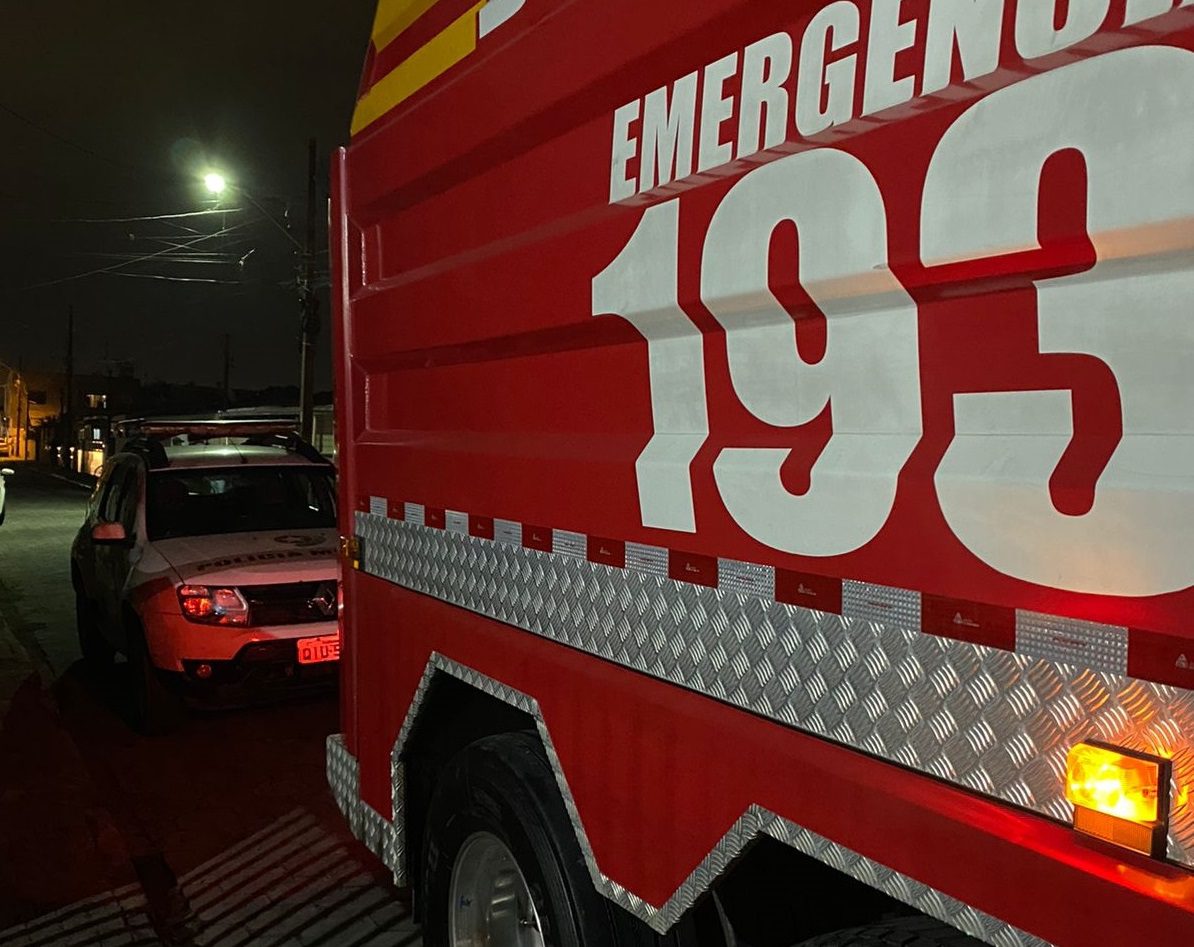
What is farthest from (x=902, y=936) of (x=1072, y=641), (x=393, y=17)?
(x=393, y=17)

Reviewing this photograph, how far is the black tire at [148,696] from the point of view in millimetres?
6551

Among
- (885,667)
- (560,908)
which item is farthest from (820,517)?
(560,908)

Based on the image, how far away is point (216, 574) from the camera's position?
6.40m

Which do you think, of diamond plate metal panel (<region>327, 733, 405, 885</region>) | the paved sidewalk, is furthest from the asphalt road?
diamond plate metal panel (<region>327, 733, 405, 885</region>)

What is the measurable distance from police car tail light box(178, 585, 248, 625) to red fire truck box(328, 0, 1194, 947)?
3655 millimetres

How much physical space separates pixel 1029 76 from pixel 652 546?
3.50 feet

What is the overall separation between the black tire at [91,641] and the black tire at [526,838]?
625 centimetres

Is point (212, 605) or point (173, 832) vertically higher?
point (212, 605)

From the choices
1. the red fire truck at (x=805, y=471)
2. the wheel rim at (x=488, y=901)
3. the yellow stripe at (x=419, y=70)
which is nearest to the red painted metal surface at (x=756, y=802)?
the red fire truck at (x=805, y=471)

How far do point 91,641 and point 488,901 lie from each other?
265 inches

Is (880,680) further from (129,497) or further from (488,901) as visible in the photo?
(129,497)

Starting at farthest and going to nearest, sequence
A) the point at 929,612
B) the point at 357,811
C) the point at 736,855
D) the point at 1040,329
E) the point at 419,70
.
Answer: the point at 357,811, the point at 419,70, the point at 736,855, the point at 929,612, the point at 1040,329

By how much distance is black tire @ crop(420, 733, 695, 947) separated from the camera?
229 cm

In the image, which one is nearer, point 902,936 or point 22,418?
point 902,936
